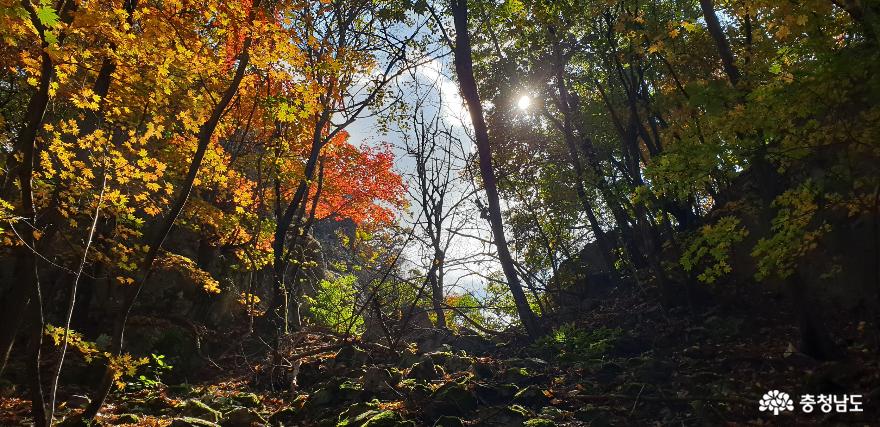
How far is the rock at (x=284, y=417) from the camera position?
7773 millimetres

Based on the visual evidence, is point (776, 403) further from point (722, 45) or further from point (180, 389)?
point (180, 389)

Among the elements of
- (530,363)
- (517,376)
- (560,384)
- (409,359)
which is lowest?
(560,384)

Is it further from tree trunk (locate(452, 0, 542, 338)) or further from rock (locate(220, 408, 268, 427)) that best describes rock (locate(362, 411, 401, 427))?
tree trunk (locate(452, 0, 542, 338))

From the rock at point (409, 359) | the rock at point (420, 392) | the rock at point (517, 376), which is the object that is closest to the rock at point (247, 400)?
the rock at point (409, 359)

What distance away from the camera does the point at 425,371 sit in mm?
8719

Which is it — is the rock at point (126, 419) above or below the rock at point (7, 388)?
below

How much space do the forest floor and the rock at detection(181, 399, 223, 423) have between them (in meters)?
0.02

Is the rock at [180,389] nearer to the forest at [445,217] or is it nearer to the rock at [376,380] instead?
the forest at [445,217]

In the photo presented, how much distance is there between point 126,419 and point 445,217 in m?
11.3

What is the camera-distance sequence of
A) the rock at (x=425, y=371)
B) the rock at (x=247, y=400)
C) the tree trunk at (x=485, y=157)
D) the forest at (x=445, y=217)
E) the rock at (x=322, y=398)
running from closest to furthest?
1. the forest at (x=445, y=217)
2. the rock at (x=322, y=398)
3. the rock at (x=247, y=400)
4. the rock at (x=425, y=371)
5. the tree trunk at (x=485, y=157)

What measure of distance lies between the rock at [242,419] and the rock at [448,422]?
9.19 feet

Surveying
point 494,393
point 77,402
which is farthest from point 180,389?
point 494,393

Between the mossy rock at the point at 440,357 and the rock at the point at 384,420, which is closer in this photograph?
the rock at the point at 384,420

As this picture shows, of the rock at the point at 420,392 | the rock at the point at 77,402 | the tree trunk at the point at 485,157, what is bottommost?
the rock at the point at 77,402
